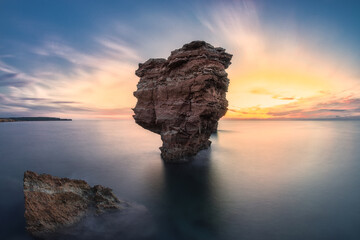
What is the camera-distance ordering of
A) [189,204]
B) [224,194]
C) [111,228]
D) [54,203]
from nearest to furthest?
[54,203] → [111,228] → [189,204] → [224,194]

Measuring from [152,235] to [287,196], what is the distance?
9.62 m

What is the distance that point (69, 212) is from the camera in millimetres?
8305

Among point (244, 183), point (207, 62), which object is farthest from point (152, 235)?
point (207, 62)

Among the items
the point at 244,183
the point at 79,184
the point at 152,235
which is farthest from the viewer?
the point at 244,183

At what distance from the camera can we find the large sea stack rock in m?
16.4

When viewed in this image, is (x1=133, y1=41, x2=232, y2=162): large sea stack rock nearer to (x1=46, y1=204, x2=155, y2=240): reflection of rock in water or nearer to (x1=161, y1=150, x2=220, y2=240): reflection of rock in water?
(x1=161, y1=150, x2=220, y2=240): reflection of rock in water

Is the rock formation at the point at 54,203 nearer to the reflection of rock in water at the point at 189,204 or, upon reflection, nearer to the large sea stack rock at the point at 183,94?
the reflection of rock in water at the point at 189,204

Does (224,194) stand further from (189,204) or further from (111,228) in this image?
(111,228)

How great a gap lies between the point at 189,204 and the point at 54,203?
709 cm

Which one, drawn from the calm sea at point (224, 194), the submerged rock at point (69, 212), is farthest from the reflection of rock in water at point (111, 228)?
the calm sea at point (224, 194)

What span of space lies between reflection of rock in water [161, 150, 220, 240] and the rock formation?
359 centimetres

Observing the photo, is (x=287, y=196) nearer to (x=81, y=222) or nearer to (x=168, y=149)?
(x=168, y=149)

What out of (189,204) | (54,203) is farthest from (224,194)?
(54,203)

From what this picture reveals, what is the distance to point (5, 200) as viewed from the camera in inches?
446
